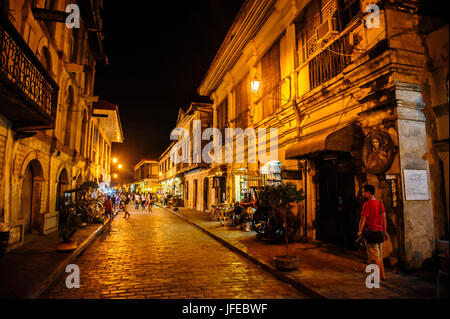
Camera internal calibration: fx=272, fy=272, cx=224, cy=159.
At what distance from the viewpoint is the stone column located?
612 cm

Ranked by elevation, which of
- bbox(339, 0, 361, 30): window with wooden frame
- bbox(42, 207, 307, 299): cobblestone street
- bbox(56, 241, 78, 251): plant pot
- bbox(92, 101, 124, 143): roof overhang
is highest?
bbox(92, 101, 124, 143): roof overhang

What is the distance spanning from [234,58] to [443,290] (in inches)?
629

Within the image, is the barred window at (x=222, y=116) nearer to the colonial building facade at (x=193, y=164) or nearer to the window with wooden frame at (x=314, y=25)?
the colonial building facade at (x=193, y=164)

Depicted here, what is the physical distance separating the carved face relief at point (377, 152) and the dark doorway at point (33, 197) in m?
12.2

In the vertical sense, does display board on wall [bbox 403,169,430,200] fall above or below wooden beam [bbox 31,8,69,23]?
below

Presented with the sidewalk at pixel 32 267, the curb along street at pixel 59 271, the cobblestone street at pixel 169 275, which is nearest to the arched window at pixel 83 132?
the sidewalk at pixel 32 267

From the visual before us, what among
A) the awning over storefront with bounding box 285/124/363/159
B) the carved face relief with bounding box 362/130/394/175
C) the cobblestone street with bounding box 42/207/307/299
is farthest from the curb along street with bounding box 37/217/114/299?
the carved face relief with bounding box 362/130/394/175

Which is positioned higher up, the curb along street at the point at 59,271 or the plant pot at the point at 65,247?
the plant pot at the point at 65,247

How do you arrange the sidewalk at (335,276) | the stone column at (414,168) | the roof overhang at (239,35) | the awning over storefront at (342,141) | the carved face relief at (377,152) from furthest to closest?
the roof overhang at (239,35) < the awning over storefront at (342,141) < the carved face relief at (377,152) < the stone column at (414,168) < the sidewalk at (335,276)

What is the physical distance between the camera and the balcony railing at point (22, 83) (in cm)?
639

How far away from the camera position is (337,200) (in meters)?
8.79

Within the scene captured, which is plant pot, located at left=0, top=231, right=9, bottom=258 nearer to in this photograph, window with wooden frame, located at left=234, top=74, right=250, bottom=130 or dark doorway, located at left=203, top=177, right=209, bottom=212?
window with wooden frame, located at left=234, top=74, right=250, bottom=130

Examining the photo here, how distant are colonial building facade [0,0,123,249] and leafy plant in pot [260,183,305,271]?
6896mm

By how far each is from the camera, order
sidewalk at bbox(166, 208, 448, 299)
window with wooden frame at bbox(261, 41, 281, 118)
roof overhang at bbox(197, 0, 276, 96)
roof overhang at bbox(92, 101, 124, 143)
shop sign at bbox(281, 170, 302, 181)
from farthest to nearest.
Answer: roof overhang at bbox(92, 101, 124, 143) → roof overhang at bbox(197, 0, 276, 96) → window with wooden frame at bbox(261, 41, 281, 118) → shop sign at bbox(281, 170, 302, 181) → sidewalk at bbox(166, 208, 448, 299)
